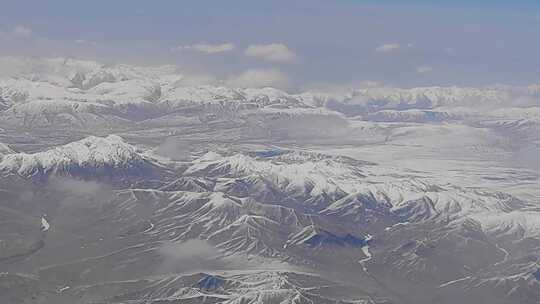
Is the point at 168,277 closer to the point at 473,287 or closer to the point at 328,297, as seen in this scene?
the point at 328,297

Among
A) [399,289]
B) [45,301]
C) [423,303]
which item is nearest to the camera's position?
[45,301]

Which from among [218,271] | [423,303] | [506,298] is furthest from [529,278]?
[218,271]

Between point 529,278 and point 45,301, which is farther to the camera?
point 529,278

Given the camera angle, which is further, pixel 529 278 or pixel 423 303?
pixel 529 278

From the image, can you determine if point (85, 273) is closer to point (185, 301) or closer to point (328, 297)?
point (185, 301)

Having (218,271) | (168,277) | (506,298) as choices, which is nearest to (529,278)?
(506,298)

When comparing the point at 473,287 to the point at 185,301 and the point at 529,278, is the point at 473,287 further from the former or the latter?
the point at 185,301

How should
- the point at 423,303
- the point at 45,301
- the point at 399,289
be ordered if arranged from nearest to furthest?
the point at 45,301
the point at 423,303
the point at 399,289

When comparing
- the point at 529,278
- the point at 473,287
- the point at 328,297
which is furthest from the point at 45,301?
the point at 529,278
